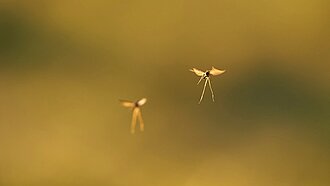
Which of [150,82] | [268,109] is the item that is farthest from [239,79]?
[150,82]

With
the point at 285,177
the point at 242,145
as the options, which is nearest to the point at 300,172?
the point at 285,177

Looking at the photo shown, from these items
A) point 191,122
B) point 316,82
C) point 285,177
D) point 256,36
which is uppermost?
point 256,36

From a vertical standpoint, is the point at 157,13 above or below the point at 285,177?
above

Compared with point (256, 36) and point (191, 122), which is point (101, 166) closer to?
point (191, 122)

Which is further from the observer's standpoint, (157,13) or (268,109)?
(157,13)

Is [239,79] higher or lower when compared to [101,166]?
higher

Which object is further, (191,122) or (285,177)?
(191,122)

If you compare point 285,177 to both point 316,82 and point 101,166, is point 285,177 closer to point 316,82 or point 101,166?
point 316,82

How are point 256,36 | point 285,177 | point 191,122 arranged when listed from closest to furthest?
1. point 285,177
2. point 191,122
3. point 256,36

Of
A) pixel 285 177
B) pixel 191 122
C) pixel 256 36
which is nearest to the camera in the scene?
pixel 285 177
